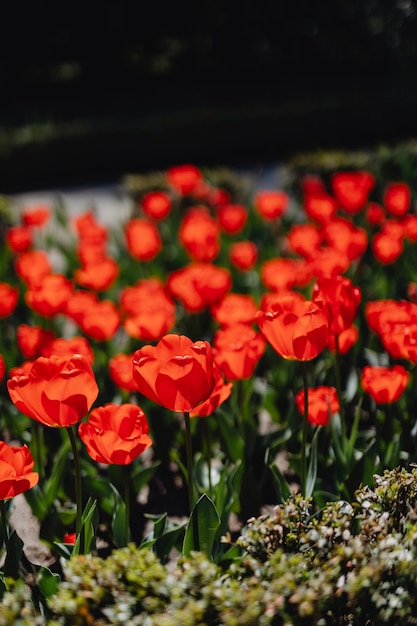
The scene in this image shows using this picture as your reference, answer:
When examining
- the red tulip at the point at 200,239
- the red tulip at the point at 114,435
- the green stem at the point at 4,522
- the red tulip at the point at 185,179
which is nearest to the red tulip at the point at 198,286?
the red tulip at the point at 200,239

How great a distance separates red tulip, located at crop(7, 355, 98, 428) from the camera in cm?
262

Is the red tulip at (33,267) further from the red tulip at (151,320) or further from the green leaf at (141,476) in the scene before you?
the green leaf at (141,476)

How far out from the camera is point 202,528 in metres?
2.93

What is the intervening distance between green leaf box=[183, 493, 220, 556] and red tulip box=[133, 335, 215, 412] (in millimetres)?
448

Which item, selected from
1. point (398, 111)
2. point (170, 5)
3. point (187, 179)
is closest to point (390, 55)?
point (398, 111)

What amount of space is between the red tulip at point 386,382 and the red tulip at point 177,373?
935mm

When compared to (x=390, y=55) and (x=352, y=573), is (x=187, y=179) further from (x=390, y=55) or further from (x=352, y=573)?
(x=390, y=55)

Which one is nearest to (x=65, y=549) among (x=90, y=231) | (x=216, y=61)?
(x=90, y=231)

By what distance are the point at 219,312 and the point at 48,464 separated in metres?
1.16

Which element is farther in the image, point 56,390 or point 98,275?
point 98,275

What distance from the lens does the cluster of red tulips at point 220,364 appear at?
107 inches

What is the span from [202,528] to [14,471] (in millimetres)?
740

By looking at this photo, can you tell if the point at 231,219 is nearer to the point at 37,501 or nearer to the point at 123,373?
the point at 123,373

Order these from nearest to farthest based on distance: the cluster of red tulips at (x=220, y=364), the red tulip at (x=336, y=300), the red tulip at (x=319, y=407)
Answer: the cluster of red tulips at (x=220, y=364) → the red tulip at (x=336, y=300) → the red tulip at (x=319, y=407)
